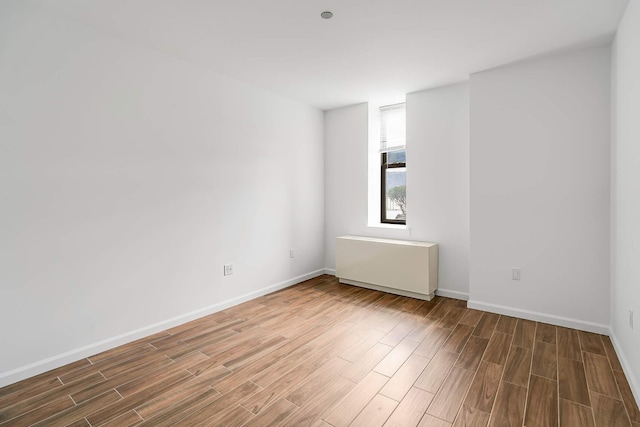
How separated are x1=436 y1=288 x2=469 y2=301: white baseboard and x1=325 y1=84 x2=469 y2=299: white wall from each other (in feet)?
0.04

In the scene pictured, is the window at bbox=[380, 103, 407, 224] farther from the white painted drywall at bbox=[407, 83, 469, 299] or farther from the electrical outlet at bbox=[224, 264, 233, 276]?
the electrical outlet at bbox=[224, 264, 233, 276]

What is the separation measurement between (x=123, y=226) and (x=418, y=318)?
289 cm

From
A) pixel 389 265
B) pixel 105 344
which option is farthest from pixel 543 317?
pixel 105 344

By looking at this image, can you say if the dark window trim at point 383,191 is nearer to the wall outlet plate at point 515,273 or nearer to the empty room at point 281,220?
the empty room at point 281,220

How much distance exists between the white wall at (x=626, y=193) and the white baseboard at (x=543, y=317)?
0.54 feet

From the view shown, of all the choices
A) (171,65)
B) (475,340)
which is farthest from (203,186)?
(475,340)

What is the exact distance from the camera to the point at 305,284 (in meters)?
4.52

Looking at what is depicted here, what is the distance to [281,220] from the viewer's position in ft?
14.2

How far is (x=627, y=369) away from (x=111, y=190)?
4.03m

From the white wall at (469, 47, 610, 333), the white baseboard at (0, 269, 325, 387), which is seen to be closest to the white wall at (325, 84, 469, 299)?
the white wall at (469, 47, 610, 333)

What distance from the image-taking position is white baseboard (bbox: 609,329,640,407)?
74.9 inches

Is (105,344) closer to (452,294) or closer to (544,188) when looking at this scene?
(452,294)

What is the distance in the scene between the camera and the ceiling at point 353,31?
224 cm

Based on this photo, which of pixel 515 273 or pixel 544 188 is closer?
pixel 544 188
